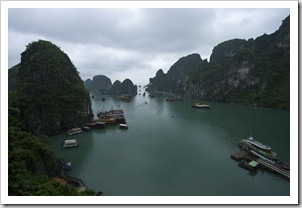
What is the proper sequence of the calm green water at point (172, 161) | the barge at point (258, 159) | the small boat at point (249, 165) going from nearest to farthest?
the calm green water at point (172, 161) < the barge at point (258, 159) < the small boat at point (249, 165)

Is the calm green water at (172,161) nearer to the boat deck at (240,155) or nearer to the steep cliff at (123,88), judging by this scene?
the boat deck at (240,155)

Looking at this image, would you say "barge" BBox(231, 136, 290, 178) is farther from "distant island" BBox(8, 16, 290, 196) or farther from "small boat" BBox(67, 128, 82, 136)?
"small boat" BBox(67, 128, 82, 136)

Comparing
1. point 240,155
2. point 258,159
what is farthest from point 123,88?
point 258,159

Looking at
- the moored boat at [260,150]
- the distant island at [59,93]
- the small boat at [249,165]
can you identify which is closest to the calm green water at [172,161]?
the small boat at [249,165]

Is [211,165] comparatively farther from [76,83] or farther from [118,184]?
[76,83]

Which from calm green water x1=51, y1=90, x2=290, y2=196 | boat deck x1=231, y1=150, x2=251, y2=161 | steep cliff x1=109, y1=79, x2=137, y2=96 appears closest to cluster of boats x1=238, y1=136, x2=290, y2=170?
boat deck x1=231, y1=150, x2=251, y2=161

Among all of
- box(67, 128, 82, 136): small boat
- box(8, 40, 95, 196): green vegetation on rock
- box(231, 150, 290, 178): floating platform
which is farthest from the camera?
box(67, 128, 82, 136): small boat

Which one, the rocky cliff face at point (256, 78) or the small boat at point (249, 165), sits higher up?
the rocky cliff face at point (256, 78)
